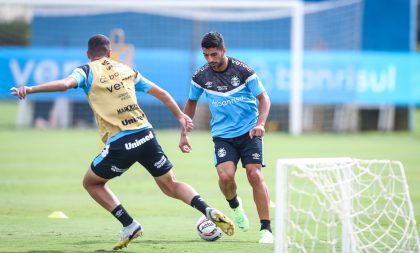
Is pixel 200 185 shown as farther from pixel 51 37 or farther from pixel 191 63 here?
pixel 51 37

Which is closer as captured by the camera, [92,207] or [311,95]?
[92,207]

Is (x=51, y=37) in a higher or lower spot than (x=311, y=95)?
higher

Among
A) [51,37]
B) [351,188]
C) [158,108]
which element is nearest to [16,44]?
[51,37]

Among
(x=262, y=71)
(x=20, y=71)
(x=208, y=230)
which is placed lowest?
(x=262, y=71)

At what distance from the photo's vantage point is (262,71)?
29.8 m

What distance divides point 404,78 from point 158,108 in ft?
28.4

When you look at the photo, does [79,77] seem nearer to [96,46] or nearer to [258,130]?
[96,46]

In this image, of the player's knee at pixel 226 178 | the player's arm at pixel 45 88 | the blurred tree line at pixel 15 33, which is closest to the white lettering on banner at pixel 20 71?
the blurred tree line at pixel 15 33

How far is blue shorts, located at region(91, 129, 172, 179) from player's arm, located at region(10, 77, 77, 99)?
30.6 inches

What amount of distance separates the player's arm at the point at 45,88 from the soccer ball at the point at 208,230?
2.16 metres

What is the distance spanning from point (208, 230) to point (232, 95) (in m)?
1.56

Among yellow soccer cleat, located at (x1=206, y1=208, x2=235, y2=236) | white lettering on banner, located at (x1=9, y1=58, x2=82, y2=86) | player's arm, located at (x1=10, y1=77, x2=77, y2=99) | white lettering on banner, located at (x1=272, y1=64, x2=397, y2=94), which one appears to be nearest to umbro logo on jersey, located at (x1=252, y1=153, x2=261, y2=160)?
yellow soccer cleat, located at (x1=206, y1=208, x2=235, y2=236)

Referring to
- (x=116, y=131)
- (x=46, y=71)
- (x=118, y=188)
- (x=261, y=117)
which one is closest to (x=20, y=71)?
(x=46, y=71)

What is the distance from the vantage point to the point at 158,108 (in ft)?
99.9
